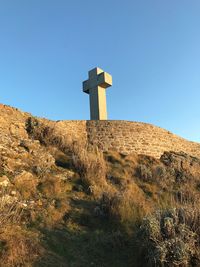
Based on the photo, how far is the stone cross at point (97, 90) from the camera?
62.7 ft

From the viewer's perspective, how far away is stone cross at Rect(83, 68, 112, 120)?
→ 752 inches

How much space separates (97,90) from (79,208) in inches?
490

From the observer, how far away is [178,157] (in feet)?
54.4

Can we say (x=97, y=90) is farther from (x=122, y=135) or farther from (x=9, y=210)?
(x=9, y=210)

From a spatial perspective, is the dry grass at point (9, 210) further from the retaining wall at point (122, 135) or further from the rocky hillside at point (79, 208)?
the retaining wall at point (122, 135)

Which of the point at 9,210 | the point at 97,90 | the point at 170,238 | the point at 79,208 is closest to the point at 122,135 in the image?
the point at 97,90

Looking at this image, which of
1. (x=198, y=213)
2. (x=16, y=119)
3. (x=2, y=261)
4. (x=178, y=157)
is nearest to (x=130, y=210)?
(x=198, y=213)

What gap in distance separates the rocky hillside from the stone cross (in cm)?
617

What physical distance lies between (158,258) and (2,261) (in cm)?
260

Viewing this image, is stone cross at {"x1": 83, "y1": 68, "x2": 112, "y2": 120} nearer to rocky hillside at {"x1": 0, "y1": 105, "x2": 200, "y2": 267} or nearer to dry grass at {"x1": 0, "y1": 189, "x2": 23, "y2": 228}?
rocky hillside at {"x1": 0, "y1": 105, "x2": 200, "y2": 267}

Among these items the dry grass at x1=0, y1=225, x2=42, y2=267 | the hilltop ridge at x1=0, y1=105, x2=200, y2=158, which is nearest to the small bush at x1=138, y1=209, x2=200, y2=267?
the dry grass at x1=0, y1=225, x2=42, y2=267

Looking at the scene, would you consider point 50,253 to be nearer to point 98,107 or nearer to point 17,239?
point 17,239

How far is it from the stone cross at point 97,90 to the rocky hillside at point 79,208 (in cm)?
617

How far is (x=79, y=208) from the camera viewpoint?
310 inches
